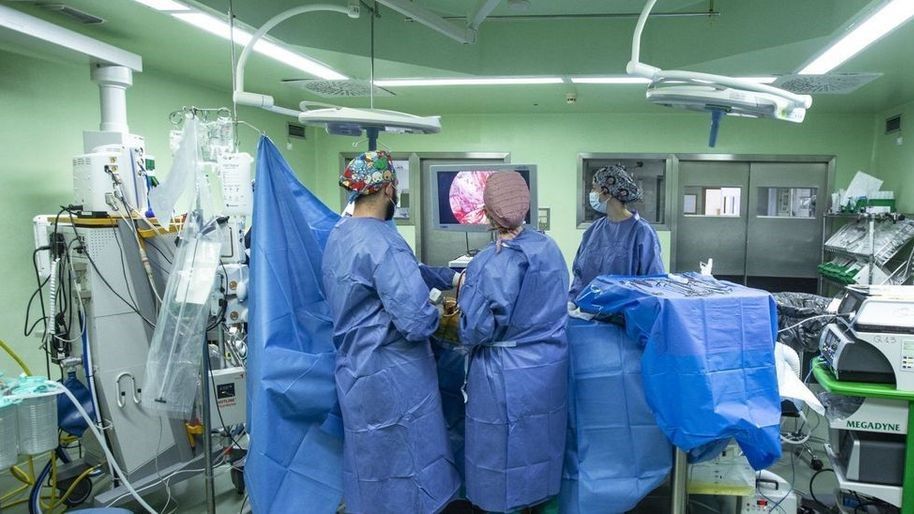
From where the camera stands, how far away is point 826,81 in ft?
11.2

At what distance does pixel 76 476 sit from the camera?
2.67m

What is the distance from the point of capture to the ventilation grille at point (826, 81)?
330 cm

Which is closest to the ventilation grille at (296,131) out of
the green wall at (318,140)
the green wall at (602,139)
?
the green wall at (318,140)

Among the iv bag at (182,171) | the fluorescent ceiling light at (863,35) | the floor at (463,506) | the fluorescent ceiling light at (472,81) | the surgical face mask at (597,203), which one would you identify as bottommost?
the floor at (463,506)

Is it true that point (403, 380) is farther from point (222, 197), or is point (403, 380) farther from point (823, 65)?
point (823, 65)

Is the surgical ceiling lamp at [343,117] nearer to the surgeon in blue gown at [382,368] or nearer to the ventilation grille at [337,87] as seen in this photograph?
the surgeon in blue gown at [382,368]

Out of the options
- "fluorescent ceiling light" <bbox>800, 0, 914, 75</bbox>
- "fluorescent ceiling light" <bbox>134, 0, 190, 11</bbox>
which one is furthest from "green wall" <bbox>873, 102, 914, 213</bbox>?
"fluorescent ceiling light" <bbox>134, 0, 190, 11</bbox>

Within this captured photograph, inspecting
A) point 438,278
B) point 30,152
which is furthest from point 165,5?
point 438,278

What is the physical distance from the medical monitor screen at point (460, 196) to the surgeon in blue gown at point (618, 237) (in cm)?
64

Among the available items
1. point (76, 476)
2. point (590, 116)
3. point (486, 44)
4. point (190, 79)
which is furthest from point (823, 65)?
point (76, 476)

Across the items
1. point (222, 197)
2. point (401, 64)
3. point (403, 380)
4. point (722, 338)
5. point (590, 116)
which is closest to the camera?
point (722, 338)

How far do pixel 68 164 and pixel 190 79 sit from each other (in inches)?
49.3

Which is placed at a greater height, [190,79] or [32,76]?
[190,79]

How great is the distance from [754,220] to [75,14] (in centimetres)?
565
